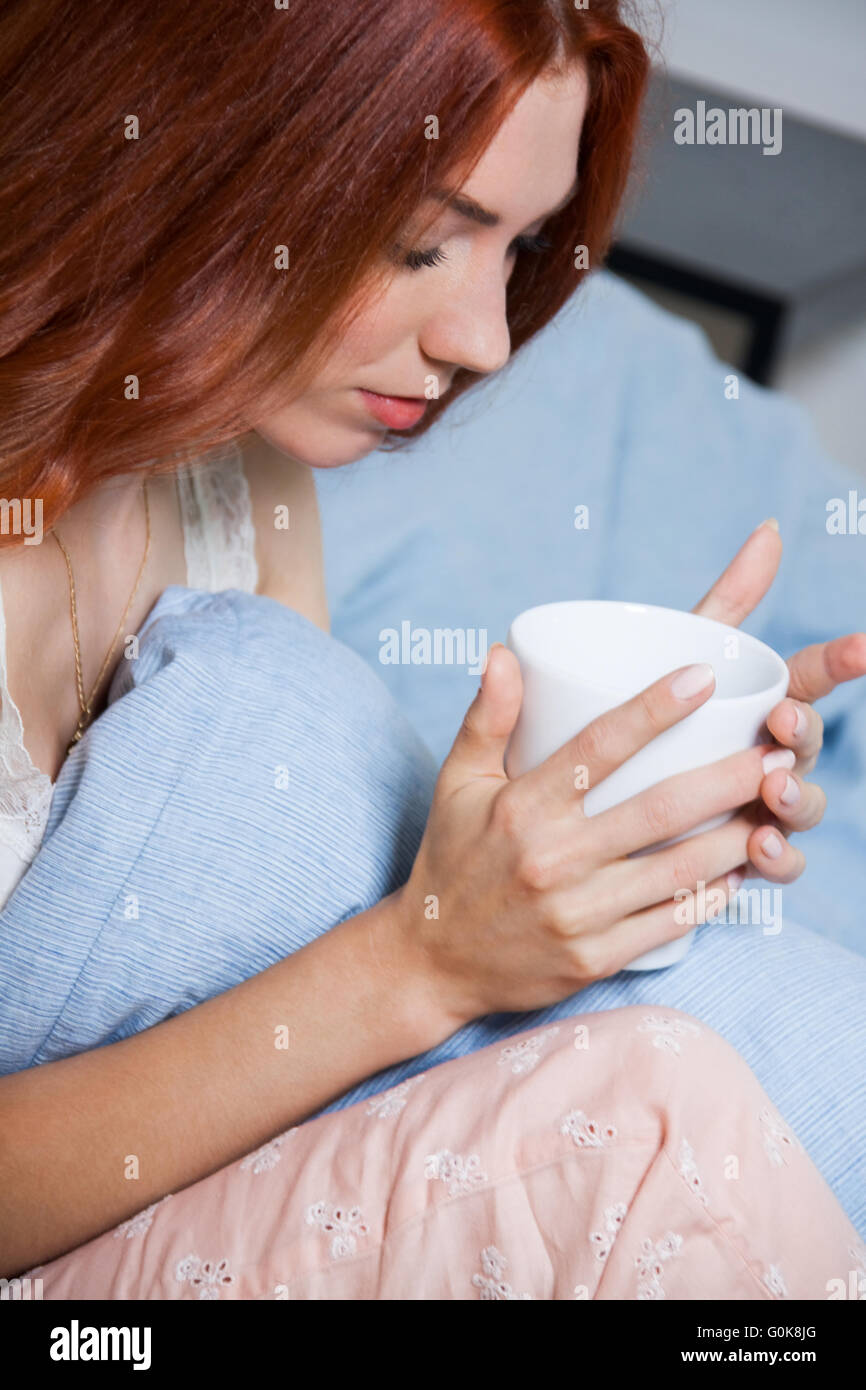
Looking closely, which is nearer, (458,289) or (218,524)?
(458,289)

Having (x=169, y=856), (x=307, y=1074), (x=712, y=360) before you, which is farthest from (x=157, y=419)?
(x=712, y=360)

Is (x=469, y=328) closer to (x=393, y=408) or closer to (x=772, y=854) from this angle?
(x=393, y=408)

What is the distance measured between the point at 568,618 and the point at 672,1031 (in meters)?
0.21

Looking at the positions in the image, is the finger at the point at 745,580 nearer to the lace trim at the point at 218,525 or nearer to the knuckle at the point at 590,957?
the knuckle at the point at 590,957

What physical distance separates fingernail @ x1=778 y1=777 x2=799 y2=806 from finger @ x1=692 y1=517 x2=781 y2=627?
0.22 metres

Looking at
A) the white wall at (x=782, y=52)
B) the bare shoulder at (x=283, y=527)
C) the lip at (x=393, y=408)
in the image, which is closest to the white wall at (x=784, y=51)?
the white wall at (x=782, y=52)

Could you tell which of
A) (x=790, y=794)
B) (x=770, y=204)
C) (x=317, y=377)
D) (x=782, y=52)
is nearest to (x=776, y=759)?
(x=790, y=794)

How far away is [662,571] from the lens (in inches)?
46.6

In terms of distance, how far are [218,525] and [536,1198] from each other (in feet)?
1.96

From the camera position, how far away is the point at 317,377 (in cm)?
67

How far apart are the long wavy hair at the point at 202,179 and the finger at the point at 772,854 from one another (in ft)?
1.10

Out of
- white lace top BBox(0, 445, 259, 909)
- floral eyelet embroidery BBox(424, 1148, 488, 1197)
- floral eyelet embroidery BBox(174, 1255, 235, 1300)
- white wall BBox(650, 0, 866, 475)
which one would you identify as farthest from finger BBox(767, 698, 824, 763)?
white wall BBox(650, 0, 866, 475)

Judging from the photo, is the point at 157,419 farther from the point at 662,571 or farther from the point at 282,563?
the point at 662,571

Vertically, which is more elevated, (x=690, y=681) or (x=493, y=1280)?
(x=690, y=681)
